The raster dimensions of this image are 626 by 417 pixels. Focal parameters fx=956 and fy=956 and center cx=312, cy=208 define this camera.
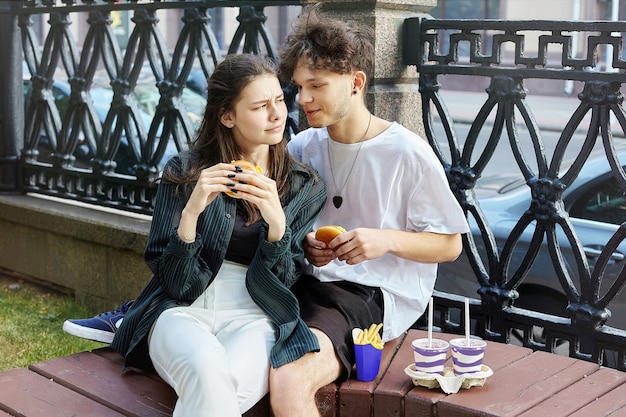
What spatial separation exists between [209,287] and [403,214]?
2.55 ft

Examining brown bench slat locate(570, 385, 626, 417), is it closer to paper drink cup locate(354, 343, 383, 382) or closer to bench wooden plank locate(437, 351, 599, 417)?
bench wooden plank locate(437, 351, 599, 417)

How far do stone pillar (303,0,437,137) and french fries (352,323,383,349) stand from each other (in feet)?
4.15

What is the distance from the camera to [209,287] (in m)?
3.34

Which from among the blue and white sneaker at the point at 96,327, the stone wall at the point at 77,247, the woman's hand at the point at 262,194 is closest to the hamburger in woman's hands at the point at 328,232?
the woman's hand at the point at 262,194

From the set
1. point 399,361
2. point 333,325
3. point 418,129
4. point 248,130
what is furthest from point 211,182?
point 418,129

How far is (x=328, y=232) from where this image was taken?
3.35 meters

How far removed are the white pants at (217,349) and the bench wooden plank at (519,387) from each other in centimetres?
62

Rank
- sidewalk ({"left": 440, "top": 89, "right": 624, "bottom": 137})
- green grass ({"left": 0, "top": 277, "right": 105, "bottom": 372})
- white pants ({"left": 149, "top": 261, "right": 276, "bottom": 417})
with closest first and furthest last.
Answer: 1. white pants ({"left": 149, "top": 261, "right": 276, "bottom": 417})
2. green grass ({"left": 0, "top": 277, "right": 105, "bottom": 372})
3. sidewalk ({"left": 440, "top": 89, "right": 624, "bottom": 137})

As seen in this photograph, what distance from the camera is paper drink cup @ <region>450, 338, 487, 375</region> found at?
10.1ft

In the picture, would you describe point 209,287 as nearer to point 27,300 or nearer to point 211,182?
point 211,182

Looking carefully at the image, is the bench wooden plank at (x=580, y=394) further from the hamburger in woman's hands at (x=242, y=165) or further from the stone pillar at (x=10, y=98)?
the stone pillar at (x=10, y=98)

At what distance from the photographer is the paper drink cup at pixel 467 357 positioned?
10.1 ft

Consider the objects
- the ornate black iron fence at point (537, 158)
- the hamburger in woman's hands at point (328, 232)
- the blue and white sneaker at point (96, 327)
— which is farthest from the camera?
the ornate black iron fence at point (537, 158)

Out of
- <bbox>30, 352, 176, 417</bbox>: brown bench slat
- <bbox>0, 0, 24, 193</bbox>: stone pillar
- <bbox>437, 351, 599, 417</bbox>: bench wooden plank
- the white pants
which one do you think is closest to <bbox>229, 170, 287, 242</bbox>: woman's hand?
the white pants
